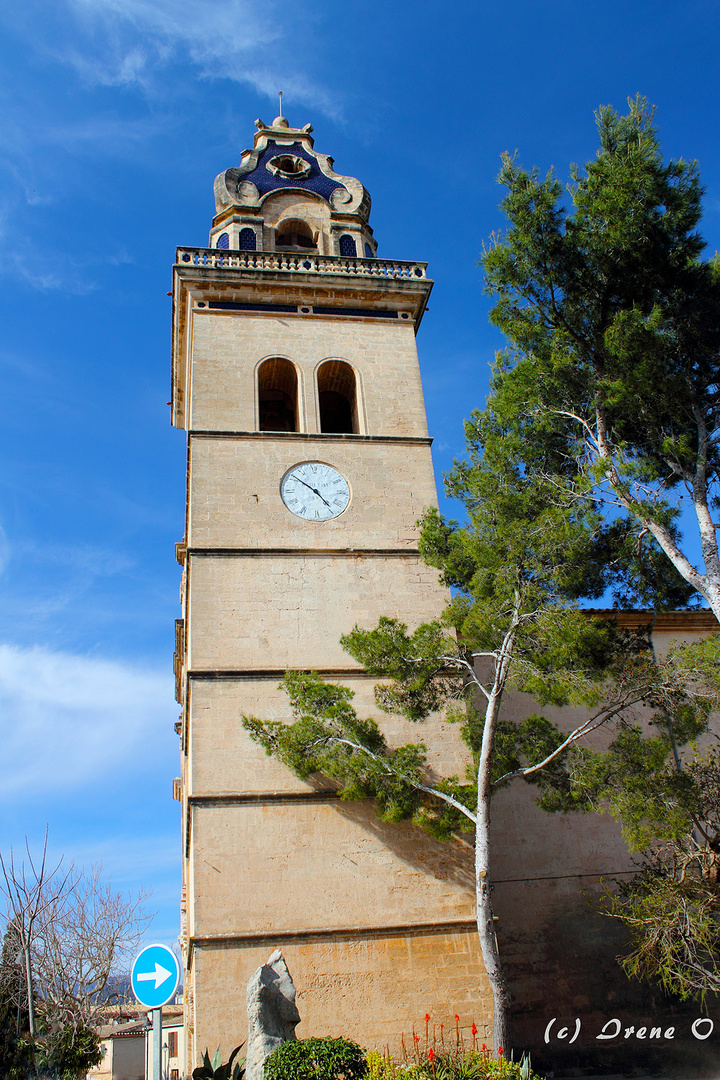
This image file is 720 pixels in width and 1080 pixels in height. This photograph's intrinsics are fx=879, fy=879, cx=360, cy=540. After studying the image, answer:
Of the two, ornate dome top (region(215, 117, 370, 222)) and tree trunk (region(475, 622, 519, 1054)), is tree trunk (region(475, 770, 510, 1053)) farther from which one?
ornate dome top (region(215, 117, 370, 222))

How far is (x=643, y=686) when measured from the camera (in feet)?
31.6

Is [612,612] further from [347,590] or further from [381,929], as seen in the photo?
[381,929]

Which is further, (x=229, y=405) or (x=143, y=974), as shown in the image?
(x=229, y=405)

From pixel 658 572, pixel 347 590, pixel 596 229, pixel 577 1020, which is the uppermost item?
pixel 596 229

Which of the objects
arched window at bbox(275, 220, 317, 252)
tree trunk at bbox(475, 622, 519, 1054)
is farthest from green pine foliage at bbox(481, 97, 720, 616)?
arched window at bbox(275, 220, 317, 252)

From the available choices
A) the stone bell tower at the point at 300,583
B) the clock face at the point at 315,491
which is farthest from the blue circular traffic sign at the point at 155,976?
the clock face at the point at 315,491

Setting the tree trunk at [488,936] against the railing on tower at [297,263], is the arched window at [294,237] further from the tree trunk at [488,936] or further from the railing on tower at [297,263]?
the tree trunk at [488,936]

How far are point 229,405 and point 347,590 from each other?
12.4 feet

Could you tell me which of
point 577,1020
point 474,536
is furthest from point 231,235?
point 577,1020

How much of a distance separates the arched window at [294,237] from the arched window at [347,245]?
2.08ft

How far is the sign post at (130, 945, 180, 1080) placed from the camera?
498 centimetres

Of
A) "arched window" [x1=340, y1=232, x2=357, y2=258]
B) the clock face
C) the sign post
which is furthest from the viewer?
"arched window" [x1=340, y1=232, x2=357, y2=258]

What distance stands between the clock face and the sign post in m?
8.54

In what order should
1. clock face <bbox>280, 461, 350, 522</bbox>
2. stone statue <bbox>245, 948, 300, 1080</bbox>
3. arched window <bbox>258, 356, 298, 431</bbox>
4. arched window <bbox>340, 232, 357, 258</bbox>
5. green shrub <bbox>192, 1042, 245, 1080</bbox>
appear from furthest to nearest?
arched window <bbox>340, 232, 357, 258</bbox>
arched window <bbox>258, 356, 298, 431</bbox>
clock face <bbox>280, 461, 350, 522</bbox>
green shrub <bbox>192, 1042, 245, 1080</bbox>
stone statue <bbox>245, 948, 300, 1080</bbox>
